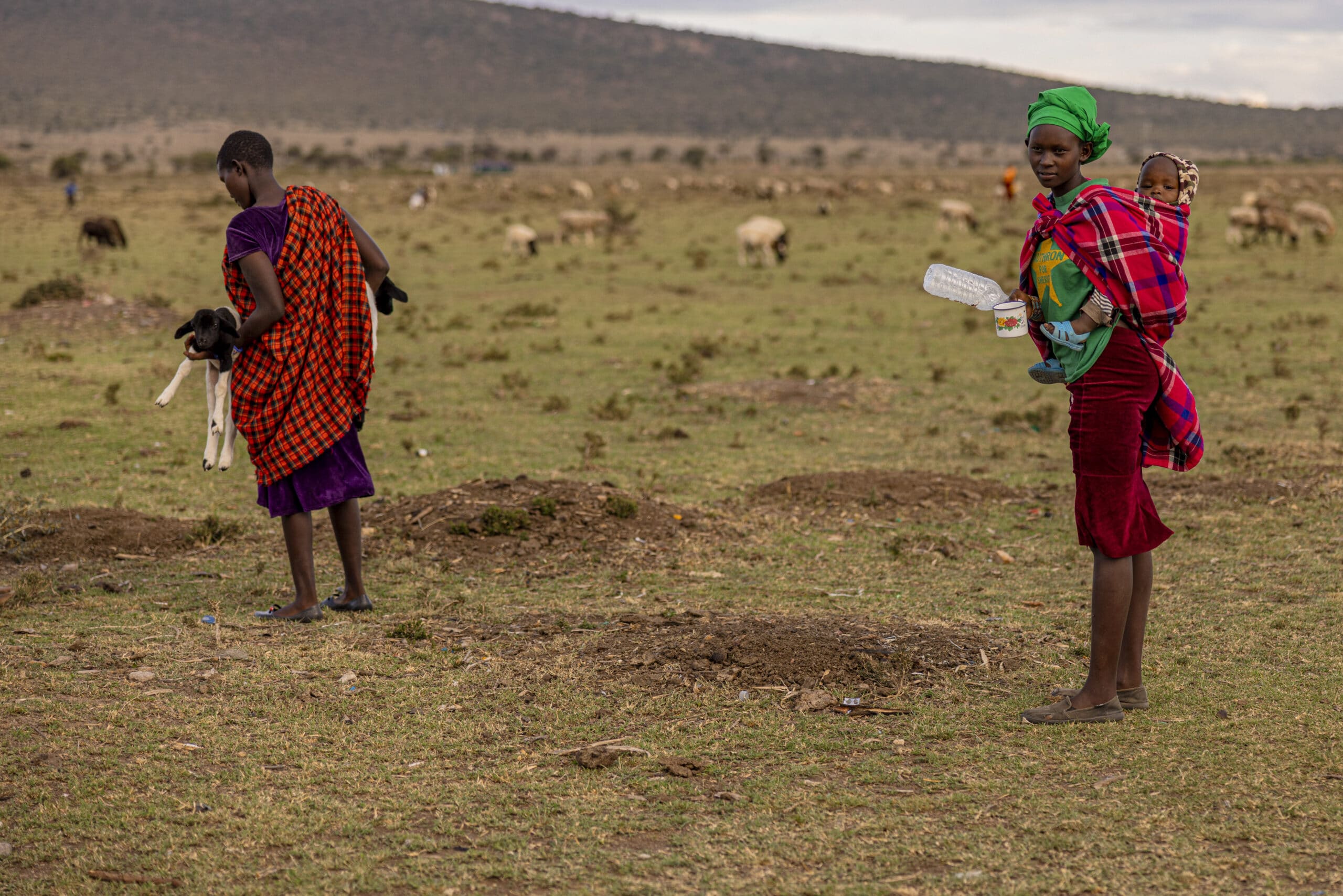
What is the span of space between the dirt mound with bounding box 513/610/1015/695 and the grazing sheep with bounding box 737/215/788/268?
1973cm

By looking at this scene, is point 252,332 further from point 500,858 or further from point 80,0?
point 80,0

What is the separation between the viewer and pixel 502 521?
6.78m

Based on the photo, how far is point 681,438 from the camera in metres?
9.96

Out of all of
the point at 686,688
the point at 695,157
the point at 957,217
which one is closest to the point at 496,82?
the point at 695,157

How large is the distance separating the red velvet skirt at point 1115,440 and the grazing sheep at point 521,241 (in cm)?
2301

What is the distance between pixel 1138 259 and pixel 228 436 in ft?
12.2

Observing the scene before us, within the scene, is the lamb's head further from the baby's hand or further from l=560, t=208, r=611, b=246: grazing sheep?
l=560, t=208, r=611, b=246: grazing sheep

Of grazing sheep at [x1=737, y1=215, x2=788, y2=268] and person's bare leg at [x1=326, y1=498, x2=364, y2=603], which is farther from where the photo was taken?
grazing sheep at [x1=737, y1=215, x2=788, y2=268]

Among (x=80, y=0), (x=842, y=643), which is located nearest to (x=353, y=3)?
(x=80, y=0)

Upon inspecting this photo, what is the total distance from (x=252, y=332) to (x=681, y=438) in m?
5.15

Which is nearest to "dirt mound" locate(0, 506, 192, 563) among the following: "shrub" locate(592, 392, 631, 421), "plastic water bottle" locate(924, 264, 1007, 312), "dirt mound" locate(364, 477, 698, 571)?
"dirt mound" locate(364, 477, 698, 571)

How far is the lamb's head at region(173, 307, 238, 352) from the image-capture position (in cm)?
509

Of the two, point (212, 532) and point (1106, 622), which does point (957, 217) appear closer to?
point (212, 532)

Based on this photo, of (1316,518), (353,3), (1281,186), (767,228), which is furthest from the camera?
(353,3)
